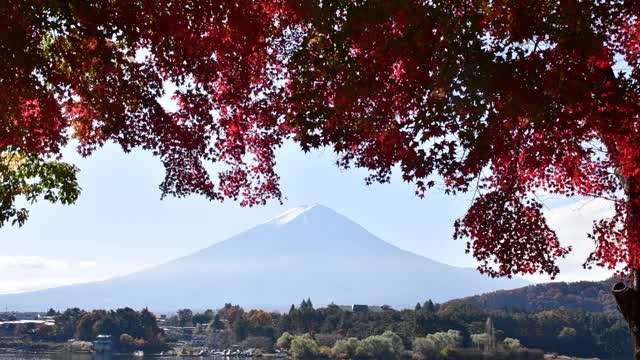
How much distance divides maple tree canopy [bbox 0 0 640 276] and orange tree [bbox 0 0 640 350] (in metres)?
0.02

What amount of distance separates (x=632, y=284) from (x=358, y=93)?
4.40m

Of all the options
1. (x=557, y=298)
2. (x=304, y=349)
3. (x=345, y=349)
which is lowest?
(x=345, y=349)

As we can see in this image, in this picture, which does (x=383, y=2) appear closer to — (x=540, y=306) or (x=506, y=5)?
(x=506, y=5)

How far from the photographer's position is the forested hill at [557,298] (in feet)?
410

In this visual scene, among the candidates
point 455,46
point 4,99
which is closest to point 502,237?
point 455,46

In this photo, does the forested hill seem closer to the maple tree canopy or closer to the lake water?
the lake water

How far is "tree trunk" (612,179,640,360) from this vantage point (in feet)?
27.1

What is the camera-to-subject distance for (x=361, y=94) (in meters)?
6.86

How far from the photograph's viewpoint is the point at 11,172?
1073 centimetres

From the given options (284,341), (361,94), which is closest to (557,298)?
(284,341)

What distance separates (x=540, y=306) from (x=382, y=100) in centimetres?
13027

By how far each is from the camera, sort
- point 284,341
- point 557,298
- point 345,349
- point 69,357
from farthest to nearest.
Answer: point 557,298 → point 69,357 → point 284,341 → point 345,349

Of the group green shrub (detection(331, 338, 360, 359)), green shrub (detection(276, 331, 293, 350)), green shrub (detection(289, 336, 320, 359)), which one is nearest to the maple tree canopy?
green shrub (detection(331, 338, 360, 359))

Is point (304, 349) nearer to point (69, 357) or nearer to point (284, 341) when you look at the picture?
point (284, 341)
